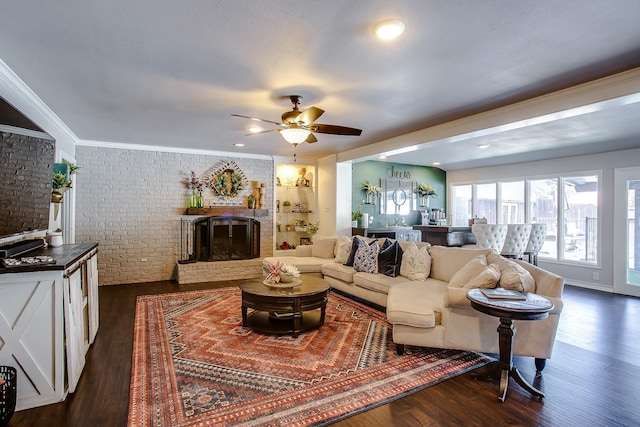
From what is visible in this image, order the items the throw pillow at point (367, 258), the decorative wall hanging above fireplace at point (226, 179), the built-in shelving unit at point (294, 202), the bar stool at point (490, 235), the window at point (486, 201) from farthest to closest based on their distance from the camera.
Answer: the window at point (486, 201) → the built-in shelving unit at point (294, 202) → the decorative wall hanging above fireplace at point (226, 179) → the bar stool at point (490, 235) → the throw pillow at point (367, 258)

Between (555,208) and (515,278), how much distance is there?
5340 mm

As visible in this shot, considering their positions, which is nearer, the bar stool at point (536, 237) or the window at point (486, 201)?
the bar stool at point (536, 237)

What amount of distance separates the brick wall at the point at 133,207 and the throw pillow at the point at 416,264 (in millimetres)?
3736

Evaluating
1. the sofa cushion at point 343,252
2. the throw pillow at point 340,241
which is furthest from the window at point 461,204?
the sofa cushion at point 343,252

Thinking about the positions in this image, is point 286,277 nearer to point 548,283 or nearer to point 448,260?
point 448,260

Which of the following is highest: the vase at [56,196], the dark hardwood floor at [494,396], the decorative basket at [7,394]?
the vase at [56,196]

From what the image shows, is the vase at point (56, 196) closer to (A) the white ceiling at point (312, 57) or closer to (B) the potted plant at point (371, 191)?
(A) the white ceiling at point (312, 57)

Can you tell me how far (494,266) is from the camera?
9.98 feet

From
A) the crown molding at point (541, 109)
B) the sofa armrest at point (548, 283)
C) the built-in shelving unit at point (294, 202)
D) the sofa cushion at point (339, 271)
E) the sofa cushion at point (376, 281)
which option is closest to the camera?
the sofa armrest at point (548, 283)

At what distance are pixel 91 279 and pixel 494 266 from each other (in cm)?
393

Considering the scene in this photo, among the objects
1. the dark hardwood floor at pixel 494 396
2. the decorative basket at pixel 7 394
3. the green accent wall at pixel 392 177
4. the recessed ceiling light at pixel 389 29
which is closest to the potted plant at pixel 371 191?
the green accent wall at pixel 392 177

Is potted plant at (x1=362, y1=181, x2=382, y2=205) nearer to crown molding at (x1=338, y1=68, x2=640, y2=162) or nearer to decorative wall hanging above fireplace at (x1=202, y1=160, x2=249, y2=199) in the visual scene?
crown molding at (x1=338, y1=68, x2=640, y2=162)

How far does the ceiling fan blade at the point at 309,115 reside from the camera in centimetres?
317

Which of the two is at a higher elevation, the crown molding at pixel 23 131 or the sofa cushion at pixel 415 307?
the crown molding at pixel 23 131
